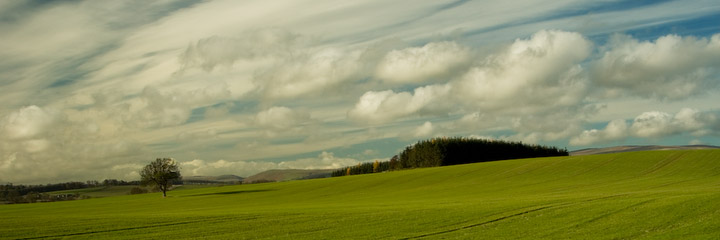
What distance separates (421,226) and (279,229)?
8.29 m

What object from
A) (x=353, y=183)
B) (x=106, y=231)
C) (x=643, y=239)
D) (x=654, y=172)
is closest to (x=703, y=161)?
(x=654, y=172)

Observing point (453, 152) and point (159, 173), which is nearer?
point (159, 173)

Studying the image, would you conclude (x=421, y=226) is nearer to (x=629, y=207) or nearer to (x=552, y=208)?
(x=552, y=208)

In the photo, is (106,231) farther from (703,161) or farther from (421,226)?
(703,161)

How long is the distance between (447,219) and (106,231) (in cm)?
2036

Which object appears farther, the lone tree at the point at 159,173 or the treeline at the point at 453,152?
the treeline at the point at 453,152

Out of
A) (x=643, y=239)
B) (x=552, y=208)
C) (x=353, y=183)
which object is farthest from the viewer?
(x=353, y=183)

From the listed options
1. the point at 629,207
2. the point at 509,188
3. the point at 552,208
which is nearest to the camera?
the point at 629,207

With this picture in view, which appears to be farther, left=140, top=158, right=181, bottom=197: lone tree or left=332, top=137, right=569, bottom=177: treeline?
left=332, top=137, right=569, bottom=177: treeline

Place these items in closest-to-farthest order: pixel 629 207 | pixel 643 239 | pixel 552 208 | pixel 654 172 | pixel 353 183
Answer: pixel 643 239
pixel 629 207
pixel 552 208
pixel 654 172
pixel 353 183

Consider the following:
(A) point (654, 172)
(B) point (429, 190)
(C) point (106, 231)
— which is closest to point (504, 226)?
(C) point (106, 231)

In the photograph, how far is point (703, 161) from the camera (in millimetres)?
83938

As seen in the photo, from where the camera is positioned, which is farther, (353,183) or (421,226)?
(353,183)

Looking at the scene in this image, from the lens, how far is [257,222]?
3656 centimetres
